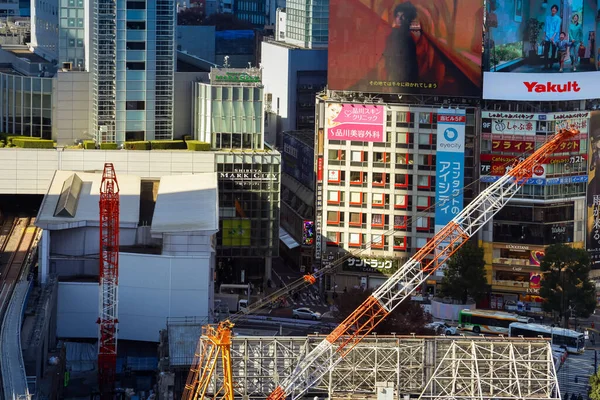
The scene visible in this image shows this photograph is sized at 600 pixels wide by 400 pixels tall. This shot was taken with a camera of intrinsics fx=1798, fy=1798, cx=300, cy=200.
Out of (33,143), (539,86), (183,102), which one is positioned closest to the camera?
(539,86)

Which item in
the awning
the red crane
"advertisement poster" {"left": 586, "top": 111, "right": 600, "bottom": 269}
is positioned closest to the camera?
the red crane

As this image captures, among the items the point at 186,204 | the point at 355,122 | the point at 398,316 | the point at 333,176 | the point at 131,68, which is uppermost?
the point at 131,68

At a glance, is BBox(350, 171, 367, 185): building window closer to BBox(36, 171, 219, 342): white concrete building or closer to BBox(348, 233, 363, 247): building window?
BBox(348, 233, 363, 247): building window

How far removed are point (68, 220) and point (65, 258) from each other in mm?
2477

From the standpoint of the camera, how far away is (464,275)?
116 m

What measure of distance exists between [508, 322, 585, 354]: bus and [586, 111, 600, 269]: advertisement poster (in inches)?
556

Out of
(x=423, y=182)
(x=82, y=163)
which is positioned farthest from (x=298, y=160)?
(x=82, y=163)

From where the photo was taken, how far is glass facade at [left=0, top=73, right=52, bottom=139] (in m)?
129

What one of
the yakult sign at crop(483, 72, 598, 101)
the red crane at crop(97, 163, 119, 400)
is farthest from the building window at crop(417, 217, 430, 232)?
the red crane at crop(97, 163, 119, 400)

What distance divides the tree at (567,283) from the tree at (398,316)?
920cm

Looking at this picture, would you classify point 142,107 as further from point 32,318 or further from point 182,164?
point 32,318

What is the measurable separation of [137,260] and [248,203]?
17.2 m

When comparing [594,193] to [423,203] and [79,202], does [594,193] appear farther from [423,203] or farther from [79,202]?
[79,202]

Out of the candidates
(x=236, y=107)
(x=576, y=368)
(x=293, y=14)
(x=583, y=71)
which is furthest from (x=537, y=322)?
(x=293, y=14)
